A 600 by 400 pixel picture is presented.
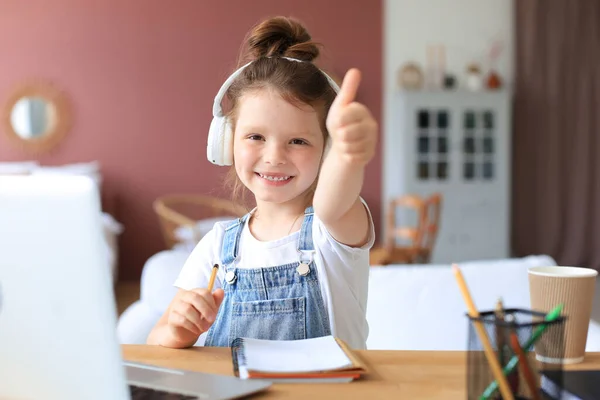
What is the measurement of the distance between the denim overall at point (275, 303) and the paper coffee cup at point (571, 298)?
1.15ft

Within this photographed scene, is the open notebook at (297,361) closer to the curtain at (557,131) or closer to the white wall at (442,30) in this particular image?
the white wall at (442,30)

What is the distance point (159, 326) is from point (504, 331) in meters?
0.63

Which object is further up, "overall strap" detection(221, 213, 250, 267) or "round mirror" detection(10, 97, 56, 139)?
"round mirror" detection(10, 97, 56, 139)

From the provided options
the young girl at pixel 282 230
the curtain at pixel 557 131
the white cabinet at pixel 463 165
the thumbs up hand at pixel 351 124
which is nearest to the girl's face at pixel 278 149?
the young girl at pixel 282 230

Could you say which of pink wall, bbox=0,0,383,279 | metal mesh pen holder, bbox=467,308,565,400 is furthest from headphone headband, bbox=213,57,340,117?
pink wall, bbox=0,0,383,279

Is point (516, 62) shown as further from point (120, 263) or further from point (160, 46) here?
point (120, 263)

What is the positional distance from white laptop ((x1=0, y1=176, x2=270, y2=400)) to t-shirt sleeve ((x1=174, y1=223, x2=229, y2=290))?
2.02ft

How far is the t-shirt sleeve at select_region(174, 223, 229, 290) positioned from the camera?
1233 mm

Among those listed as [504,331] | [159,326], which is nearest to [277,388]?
[504,331]

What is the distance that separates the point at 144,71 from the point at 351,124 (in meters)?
5.59

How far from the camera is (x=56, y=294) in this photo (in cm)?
59

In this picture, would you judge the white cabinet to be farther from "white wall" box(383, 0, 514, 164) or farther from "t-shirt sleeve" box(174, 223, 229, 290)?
"t-shirt sleeve" box(174, 223, 229, 290)

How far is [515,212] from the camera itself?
6.33m

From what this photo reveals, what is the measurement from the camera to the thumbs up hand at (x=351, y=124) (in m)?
0.75
